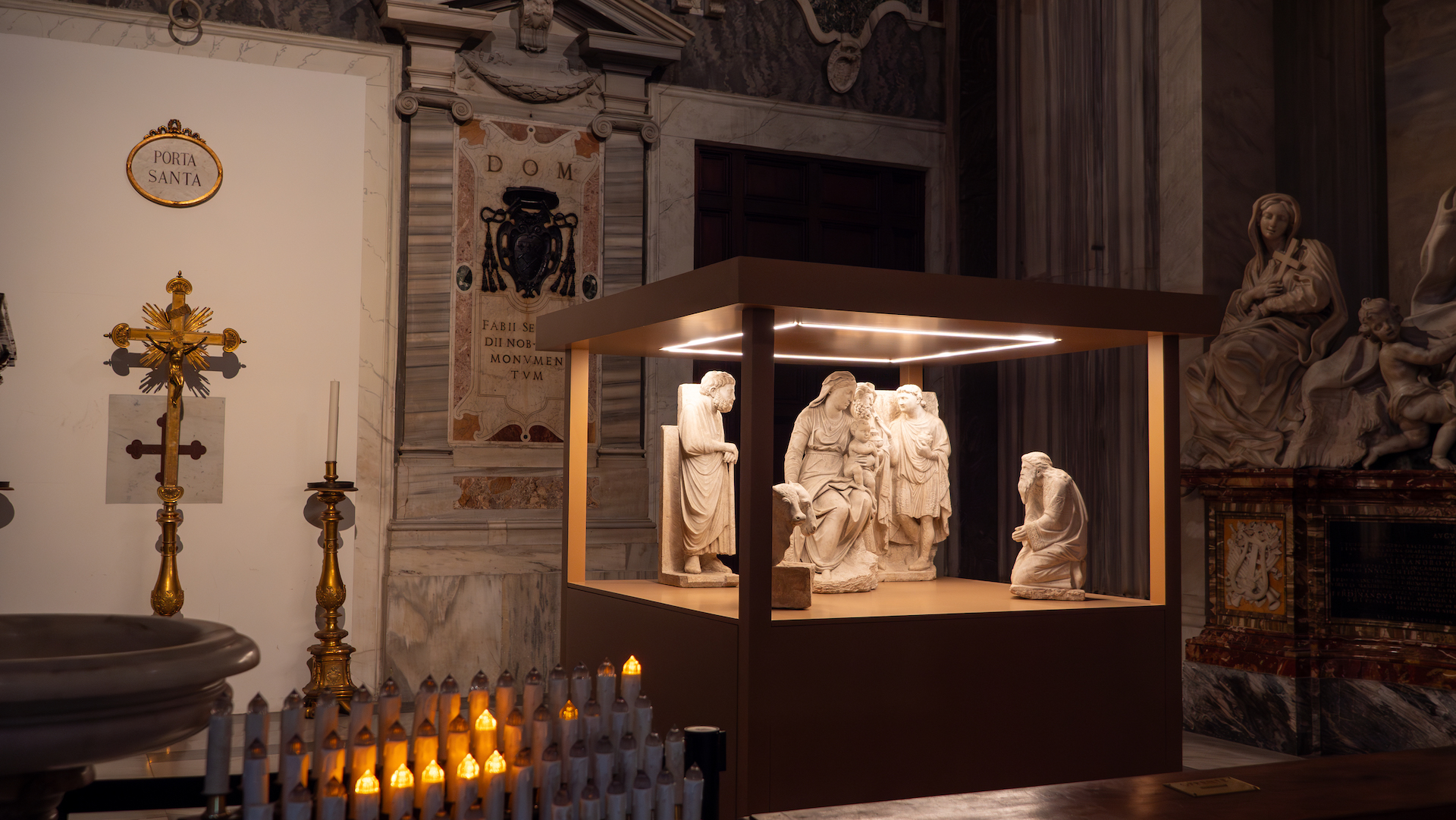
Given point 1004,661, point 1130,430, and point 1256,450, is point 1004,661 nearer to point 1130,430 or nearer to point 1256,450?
point 1256,450

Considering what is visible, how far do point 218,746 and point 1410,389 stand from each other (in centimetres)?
644

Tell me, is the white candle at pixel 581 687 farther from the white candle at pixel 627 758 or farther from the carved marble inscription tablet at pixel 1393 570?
the carved marble inscription tablet at pixel 1393 570

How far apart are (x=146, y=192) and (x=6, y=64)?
1145 millimetres

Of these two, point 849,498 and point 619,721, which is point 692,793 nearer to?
point 619,721

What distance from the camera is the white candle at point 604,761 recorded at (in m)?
3.18

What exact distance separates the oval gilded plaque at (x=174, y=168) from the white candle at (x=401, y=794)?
6326 millimetres

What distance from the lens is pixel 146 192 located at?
26.5ft

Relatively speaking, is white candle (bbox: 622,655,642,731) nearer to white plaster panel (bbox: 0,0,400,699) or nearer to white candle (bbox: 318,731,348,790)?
white candle (bbox: 318,731,348,790)

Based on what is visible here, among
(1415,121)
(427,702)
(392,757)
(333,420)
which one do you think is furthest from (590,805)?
(1415,121)

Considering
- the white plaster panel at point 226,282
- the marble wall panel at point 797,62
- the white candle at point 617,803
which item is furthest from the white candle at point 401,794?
the marble wall panel at point 797,62

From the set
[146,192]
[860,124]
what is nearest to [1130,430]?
[860,124]

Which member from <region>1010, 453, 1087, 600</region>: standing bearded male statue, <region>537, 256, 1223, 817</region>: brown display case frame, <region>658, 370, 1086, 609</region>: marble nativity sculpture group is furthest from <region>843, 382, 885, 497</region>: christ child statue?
<region>1010, 453, 1087, 600</region>: standing bearded male statue

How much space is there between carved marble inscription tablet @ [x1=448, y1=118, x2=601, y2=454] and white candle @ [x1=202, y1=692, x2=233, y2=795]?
19.7 feet

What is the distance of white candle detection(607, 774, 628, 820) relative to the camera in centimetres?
310
